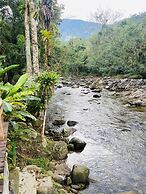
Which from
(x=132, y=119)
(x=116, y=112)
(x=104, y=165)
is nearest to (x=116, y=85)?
(x=116, y=112)

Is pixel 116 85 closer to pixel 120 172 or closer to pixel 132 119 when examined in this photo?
pixel 132 119

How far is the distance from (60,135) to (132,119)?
5125mm

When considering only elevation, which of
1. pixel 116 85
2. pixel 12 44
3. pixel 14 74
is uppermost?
pixel 12 44

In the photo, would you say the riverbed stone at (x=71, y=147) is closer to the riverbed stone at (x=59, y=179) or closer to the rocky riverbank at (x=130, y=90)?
the riverbed stone at (x=59, y=179)

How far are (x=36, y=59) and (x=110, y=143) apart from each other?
5.41 metres

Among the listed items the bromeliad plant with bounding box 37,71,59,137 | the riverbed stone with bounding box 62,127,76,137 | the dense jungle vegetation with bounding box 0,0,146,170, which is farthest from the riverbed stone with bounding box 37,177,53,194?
the riverbed stone with bounding box 62,127,76,137

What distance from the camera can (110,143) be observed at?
38.5 ft

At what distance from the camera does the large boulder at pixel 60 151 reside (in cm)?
974

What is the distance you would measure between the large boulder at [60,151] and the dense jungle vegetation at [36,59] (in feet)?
2.78

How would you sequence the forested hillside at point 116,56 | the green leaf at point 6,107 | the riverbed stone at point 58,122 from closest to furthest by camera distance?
the green leaf at point 6,107 < the riverbed stone at point 58,122 < the forested hillside at point 116,56

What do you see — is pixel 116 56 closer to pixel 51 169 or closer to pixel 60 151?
pixel 60 151

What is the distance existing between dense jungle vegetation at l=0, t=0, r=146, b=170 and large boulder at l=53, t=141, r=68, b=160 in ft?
2.78

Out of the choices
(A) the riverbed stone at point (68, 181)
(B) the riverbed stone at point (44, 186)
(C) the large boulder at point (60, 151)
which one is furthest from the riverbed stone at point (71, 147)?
(B) the riverbed stone at point (44, 186)

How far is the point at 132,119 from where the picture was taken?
15.9m
